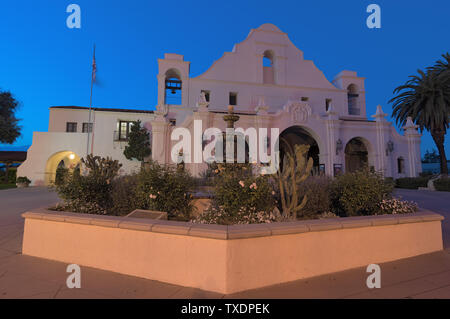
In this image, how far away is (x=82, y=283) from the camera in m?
3.50

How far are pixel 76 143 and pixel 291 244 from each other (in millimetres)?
28303

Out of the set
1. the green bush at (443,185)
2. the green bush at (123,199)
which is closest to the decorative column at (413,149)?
the green bush at (443,185)

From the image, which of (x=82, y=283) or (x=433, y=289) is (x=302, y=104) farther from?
(x=82, y=283)

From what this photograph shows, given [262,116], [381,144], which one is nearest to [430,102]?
[381,144]

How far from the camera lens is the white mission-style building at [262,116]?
788 inches

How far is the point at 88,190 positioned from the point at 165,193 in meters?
2.10

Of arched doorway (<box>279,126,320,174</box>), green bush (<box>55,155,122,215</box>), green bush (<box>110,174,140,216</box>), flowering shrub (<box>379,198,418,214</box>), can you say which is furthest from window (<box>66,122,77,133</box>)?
flowering shrub (<box>379,198,418,214</box>)

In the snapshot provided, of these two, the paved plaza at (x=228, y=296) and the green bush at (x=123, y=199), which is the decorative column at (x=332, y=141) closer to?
the paved plaza at (x=228, y=296)

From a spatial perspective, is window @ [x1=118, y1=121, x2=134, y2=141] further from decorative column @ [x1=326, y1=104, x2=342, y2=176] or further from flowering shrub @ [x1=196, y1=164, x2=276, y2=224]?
flowering shrub @ [x1=196, y1=164, x2=276, y2=224]

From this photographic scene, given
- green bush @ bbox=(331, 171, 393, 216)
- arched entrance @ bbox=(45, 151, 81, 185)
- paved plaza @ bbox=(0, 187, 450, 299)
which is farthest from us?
arched entrance @ bbox=(45, 151, 81, 185)

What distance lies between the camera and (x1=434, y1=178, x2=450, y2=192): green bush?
1752 centimetres

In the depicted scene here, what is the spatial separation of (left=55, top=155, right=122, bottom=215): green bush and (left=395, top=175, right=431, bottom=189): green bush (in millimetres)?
23126

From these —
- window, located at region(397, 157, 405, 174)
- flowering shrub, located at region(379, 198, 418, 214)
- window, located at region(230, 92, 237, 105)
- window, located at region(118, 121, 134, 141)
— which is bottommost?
flowering shrub, located at region(379, 198, 418, 214)
